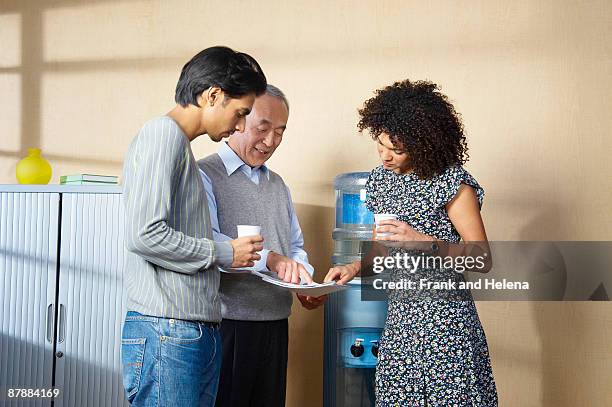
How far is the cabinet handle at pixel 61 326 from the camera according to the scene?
3.05 metres

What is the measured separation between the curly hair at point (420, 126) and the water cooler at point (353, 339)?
2.57 ft

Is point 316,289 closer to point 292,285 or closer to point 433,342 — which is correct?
point 292,285

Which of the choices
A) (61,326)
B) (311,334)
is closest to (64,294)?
(61,326)

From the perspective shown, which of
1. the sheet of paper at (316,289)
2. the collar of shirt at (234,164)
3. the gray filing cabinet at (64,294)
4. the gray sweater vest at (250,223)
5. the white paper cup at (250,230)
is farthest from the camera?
the gray filing cabinet at (64,294)

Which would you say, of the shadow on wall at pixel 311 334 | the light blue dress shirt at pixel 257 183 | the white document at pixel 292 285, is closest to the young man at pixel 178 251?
the white document at pixel 292 285

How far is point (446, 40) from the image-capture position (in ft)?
11.2

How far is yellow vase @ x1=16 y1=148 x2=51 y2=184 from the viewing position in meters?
3.33

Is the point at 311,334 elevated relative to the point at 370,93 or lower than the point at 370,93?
lower

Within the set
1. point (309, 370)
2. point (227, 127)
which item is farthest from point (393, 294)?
point (309, 370)

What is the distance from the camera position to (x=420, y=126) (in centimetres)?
222

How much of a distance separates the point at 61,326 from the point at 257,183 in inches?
44.9

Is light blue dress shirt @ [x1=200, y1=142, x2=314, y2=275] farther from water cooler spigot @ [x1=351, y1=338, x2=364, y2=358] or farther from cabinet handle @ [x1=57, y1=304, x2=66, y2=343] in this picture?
cabinet handle @ [x1=57, y1=304, x2=66, y2=343]

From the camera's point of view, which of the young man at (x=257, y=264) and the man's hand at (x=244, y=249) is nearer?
the man's hand at (x=244, y=249)

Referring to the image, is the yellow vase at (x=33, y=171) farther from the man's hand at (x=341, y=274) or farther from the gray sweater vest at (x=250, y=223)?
the man's hand at (x=341, y=274)
